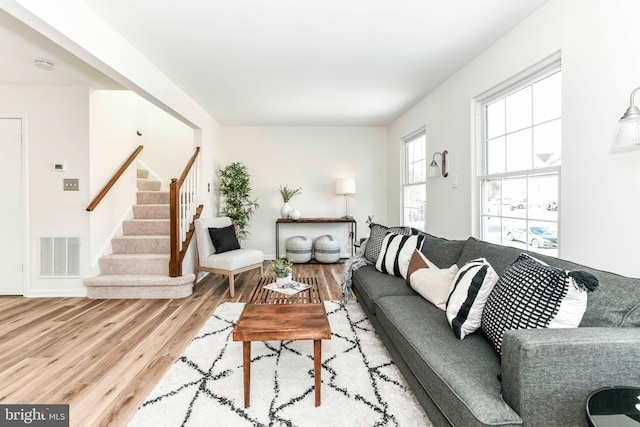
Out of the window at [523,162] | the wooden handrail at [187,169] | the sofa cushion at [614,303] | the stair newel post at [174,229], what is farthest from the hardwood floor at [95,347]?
the sofa cushion at [614,303]

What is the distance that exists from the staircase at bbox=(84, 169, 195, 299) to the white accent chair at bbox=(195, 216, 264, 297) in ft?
0.88

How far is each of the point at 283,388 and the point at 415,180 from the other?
12.2ft

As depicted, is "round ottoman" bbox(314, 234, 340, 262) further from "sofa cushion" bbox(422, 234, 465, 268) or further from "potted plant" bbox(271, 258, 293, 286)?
"potted plant" bbox(271, 258, 293, 286)

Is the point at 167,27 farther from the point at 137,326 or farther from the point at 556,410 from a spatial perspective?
the point at 556,410

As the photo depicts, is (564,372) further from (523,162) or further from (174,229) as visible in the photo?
(174,229)

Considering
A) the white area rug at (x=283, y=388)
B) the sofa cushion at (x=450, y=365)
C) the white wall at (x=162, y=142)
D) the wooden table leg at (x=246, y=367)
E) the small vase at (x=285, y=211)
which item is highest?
the white wall at (x=162, y=142)

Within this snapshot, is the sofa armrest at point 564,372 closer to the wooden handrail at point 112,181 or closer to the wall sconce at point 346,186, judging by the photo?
the wooden handrail at point 112,181

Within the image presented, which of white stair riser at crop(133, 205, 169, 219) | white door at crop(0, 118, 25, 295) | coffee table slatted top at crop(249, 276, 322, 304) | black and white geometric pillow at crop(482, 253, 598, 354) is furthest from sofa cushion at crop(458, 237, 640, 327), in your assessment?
white door at crop(0, 118, 25, 295)

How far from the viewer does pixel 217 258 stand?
381 cm

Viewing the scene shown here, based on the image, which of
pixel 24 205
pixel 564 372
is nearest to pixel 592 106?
pixel 564 372

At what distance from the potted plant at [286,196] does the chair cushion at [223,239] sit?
133 centimetres

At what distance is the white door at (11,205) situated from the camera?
3.57 m

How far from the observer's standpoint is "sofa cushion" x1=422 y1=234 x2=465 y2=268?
2.45m

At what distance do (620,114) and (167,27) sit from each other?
3034 millimetres
